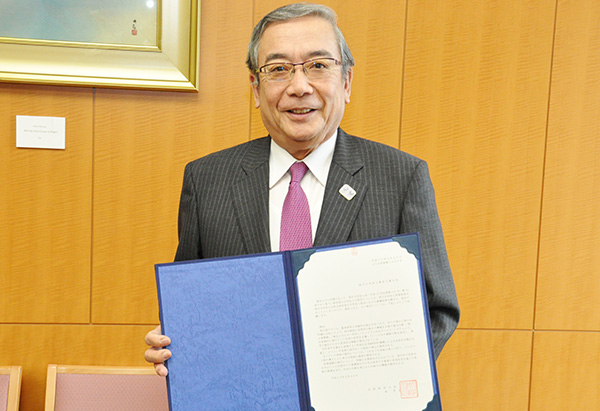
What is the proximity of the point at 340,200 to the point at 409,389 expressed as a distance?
451 mm

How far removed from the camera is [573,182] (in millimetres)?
2209

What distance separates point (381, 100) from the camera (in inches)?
84.3

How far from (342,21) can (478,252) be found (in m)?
1.25

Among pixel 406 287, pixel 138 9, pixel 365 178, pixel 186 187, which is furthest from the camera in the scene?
pixel 138 9

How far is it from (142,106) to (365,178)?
51.7 inches

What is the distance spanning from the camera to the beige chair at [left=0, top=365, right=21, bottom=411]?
1.92 metres

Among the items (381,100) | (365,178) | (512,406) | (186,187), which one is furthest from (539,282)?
(186,187)

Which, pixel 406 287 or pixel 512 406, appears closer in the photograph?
pixel 406 287

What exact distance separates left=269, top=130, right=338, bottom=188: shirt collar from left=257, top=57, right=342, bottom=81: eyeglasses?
0.17 m

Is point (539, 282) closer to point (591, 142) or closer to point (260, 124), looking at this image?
point (591, 142)

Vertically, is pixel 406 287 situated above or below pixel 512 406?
above

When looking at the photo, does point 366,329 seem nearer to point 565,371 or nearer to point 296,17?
point 296,17

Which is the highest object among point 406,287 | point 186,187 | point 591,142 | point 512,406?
point 591,142

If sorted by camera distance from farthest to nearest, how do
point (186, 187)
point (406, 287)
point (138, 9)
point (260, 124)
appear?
point (260, 124)
point (138, 9)
point (186, 187)
point (406, 287)
